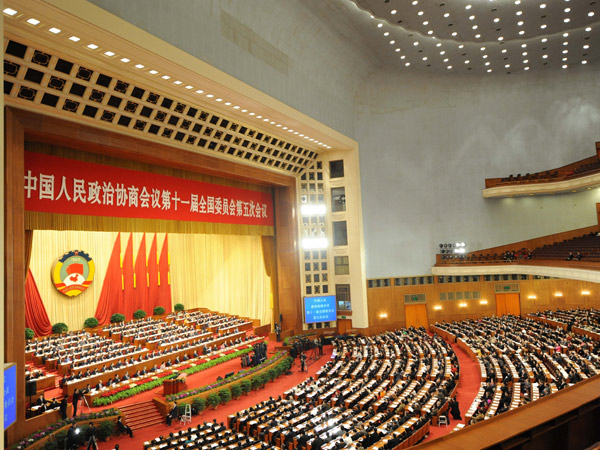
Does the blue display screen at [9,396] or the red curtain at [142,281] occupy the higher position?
the red curtain at [142,281]

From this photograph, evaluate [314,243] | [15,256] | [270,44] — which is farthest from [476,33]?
[15,256]

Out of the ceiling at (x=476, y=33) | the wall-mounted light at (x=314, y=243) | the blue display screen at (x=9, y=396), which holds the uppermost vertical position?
the ceiling at (x=476, y=33)

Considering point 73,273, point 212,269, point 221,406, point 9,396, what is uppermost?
point 73,273

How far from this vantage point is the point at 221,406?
43.7 ft

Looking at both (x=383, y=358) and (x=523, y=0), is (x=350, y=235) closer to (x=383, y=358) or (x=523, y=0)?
(x=383, y=358)

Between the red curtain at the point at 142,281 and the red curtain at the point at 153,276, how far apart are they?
18 centimetres

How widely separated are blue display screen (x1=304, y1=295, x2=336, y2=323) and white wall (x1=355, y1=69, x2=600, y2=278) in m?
3.13

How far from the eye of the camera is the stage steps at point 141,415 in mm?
11977

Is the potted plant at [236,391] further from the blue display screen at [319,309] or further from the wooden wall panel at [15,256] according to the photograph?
the blue display screen at [319,309]

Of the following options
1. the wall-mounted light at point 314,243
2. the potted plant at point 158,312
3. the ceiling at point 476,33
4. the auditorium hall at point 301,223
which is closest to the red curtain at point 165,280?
the auditorium hall at point 301,223

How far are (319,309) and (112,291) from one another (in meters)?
10.4

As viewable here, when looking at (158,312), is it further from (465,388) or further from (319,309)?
(465,388)

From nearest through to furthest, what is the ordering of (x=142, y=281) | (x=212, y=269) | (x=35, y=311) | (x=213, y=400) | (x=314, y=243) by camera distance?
(x=213, y=400) → (x=35, y=311) → (x=314, y=243) → (x=142, y=281) → (x=212, y=269)

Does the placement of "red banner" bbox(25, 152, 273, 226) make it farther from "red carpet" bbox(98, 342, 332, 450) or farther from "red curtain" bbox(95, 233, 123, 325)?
"red curtain" bbox(95, 233, 123, 325)
